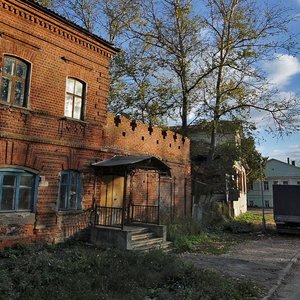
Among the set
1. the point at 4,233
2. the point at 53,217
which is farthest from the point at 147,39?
the point at 4,233

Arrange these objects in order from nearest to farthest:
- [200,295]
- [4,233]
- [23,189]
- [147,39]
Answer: [200,295]
[4,233]
[23,189]
[147,39]

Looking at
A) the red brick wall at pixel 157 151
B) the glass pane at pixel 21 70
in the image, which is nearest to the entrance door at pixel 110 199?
the red brick wall at pixel 157 151

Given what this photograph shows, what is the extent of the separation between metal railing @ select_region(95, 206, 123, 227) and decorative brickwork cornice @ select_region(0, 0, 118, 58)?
20.8 feet

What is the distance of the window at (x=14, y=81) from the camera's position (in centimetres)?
1094

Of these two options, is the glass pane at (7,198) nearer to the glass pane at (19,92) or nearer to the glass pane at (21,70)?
the glass pane at (19,92)

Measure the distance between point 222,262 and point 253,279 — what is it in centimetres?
226

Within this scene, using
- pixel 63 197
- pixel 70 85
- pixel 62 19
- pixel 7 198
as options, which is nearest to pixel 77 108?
pixel 70 85

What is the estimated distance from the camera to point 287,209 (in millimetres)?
20578

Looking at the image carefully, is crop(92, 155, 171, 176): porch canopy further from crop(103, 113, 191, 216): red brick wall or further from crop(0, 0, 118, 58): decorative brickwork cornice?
crop(0, 0, 118, 58): decorative brickwork cornice

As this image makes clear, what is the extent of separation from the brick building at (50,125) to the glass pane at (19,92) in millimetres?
32

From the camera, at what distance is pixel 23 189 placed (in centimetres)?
1130

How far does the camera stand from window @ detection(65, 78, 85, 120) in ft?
42.9

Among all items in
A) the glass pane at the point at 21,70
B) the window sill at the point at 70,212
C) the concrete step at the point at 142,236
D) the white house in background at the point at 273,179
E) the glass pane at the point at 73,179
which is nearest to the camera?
the glass pane at the point at 21,70

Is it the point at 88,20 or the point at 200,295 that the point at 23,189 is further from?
the point at 88,20
